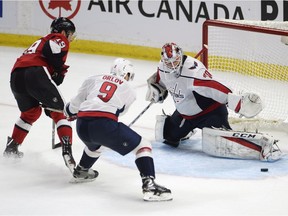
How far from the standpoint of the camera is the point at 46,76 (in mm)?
5766

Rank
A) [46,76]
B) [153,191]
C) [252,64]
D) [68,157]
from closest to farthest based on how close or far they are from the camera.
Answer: [153,191] → [68,157] → [46,76] → [252,64]

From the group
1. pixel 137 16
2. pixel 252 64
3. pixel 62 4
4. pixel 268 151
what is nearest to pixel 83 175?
pixel 268 151

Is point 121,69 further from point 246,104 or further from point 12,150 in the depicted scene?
point 12,150

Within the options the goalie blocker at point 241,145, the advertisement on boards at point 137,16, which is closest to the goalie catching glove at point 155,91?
the goalie blocker at point 241,145

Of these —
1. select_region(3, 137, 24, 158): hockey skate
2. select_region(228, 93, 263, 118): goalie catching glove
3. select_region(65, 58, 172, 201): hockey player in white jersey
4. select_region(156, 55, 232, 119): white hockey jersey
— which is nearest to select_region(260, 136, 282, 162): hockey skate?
select_region(228, 93, 263, 118): goalie catching glove

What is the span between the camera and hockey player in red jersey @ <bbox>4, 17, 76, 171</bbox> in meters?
5.72

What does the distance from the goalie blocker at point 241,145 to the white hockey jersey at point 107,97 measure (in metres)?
0.92

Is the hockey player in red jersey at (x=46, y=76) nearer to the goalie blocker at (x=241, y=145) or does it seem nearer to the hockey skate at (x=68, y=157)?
the hockey skate at (x=68, y=157)

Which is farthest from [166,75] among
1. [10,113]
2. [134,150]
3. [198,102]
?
[10,113]

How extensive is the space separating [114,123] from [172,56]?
0.90 m

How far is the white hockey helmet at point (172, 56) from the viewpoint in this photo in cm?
580

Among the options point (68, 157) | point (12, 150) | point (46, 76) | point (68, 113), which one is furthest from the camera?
point (12, 150)

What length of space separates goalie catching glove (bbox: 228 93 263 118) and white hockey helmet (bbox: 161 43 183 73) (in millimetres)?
370

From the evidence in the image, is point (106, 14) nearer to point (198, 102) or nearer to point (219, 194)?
point (198, 102)
